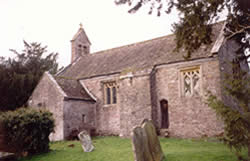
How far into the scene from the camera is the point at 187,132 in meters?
16.4

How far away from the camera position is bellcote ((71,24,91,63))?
2811 centimetres

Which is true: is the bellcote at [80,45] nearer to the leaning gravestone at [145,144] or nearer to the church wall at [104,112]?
the church wall at [104,112]

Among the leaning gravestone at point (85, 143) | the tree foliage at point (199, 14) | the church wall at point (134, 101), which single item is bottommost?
the leaning gravestone at point (85, 143)

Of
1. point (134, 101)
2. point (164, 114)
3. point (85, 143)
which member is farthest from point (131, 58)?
point (85, 143)

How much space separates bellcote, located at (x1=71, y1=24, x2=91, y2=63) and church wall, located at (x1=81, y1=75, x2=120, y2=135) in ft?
23.7

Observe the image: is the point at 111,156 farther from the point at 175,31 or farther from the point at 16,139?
the point at 175,31

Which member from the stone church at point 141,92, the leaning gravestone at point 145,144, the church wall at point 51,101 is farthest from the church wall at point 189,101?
the leaning gravestone at point 145,144

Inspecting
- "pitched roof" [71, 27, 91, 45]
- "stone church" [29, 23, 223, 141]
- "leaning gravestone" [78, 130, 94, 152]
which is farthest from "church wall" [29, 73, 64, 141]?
"pitched roof" [71, 27, 91, 45]

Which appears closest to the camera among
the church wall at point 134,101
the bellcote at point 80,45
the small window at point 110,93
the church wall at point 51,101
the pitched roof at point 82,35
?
the church wall at point 134,101

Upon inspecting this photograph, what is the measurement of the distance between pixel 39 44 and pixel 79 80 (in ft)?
41.0

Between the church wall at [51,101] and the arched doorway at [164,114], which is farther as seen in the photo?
the church wall at [51,101]

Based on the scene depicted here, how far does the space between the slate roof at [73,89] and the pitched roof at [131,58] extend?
1.29m

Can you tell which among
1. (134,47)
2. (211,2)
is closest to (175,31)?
(211,2)

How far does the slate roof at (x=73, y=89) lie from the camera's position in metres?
19.7
